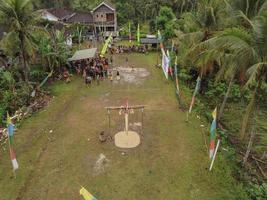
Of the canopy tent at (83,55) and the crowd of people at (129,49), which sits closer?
the canopy tent at (83,55)

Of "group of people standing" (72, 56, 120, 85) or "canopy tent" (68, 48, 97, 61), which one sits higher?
"canopy tent" (68, 48, 97, 61)

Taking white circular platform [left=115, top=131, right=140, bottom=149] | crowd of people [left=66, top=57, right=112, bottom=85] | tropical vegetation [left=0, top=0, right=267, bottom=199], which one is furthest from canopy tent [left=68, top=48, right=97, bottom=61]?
white circular platform [left=115, top=131, right=140, bottom=149]

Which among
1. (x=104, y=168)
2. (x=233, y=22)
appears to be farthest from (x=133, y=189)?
(x=233, y=22)

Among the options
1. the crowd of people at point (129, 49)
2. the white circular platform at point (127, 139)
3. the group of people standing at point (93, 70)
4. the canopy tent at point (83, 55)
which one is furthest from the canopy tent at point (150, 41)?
the white circular platform at point (127, 139)

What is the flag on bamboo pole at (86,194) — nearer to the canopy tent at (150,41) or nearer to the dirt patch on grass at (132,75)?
the dirt patch on grass at (132,75)

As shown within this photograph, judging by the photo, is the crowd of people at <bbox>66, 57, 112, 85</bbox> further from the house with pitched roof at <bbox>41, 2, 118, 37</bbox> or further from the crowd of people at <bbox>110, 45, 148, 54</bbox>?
the house with pitched roof at <bbox>41, 2, 118, 37</bbox>
